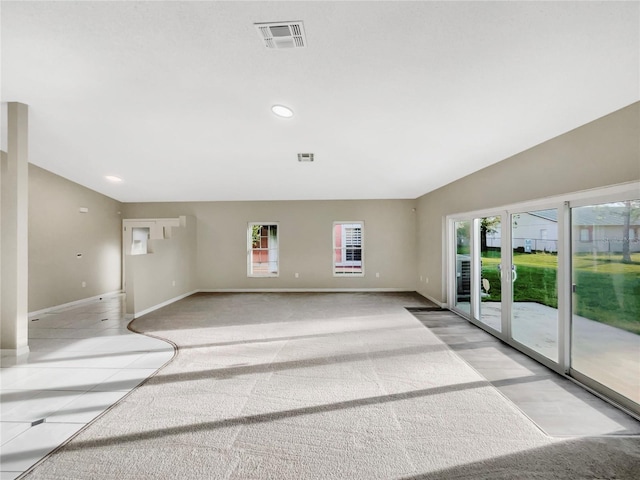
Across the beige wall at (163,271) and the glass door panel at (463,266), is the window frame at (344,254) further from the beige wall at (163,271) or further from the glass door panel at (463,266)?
the beige wall at (163,271)

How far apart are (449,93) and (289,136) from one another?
7.10ft

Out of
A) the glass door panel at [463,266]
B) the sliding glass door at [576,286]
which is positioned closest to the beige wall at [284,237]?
the glass door panel at [463,266]

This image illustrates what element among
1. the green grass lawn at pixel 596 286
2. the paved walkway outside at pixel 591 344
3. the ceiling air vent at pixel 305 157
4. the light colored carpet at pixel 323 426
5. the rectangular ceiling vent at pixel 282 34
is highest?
the rectangular ceiling vent at pixel 282 34

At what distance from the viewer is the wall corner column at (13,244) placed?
138 inches

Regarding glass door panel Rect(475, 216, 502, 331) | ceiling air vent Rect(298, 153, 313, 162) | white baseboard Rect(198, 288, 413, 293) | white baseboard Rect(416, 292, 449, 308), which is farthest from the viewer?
white baseboard Rect(198, 288, 413, 293)

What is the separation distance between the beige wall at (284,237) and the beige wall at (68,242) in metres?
0.95

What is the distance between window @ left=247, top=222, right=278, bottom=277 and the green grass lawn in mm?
5595

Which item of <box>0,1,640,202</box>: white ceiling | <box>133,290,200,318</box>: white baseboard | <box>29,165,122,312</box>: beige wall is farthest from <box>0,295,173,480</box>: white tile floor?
<box>0,1,640,202</box>: white ceiling

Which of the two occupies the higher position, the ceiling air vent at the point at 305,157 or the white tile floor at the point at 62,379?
the ceiling air vent at the point at 305,157

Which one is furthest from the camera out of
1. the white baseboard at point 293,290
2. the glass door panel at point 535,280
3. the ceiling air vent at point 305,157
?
the white baseboard at point 293,290

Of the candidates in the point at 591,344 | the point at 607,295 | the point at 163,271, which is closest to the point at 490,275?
the point at 591,344

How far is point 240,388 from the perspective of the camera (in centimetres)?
276

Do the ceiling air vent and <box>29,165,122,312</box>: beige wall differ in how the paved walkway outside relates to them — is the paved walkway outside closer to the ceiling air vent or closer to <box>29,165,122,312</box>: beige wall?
the ceiling air vent

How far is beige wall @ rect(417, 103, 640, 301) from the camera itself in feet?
7.52
